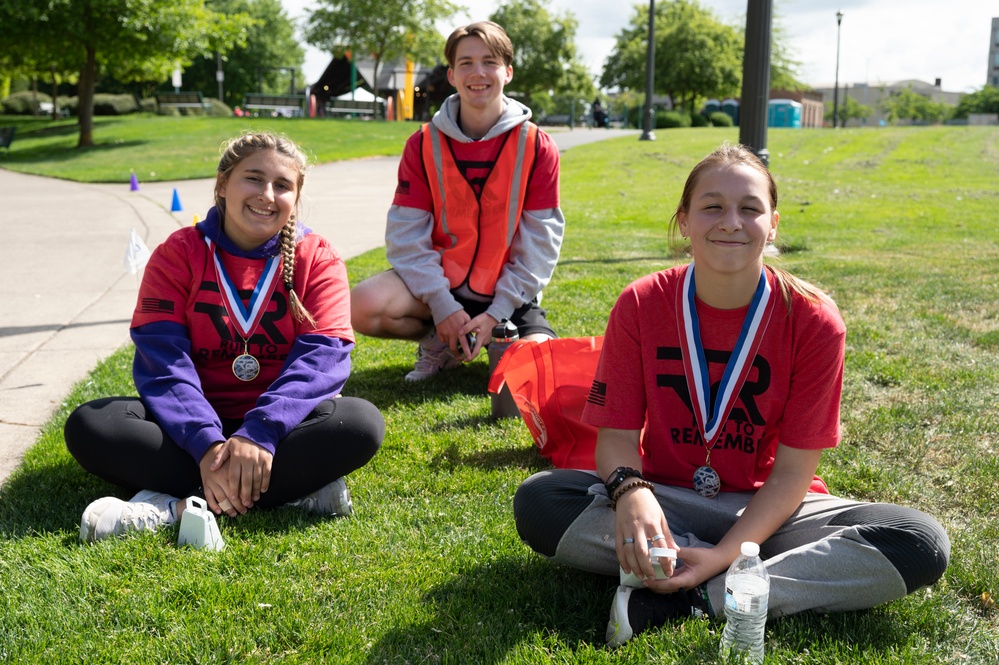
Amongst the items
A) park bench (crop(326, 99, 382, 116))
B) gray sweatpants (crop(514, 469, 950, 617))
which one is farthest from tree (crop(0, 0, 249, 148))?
gray sweatpants (crop(514, 469, 950, 617))

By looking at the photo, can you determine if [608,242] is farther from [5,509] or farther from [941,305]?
[5,509]

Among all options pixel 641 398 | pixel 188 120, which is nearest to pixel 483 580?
pixel 641 398

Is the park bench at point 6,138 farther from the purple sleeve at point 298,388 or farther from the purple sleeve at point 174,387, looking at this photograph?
the purple sleeve at point 298,388

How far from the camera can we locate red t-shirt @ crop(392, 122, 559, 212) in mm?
4652

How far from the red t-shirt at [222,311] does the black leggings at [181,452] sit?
34cm

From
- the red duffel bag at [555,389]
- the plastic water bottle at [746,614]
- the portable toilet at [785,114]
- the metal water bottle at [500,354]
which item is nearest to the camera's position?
the plastic water bottle at [746,614]

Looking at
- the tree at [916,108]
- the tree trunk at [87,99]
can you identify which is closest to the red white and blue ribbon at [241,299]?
the tree trunk at [87,99]

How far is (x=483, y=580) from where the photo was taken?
9.12 ft

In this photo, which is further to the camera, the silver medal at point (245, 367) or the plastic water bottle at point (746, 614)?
the silver medal at point (245, 367)

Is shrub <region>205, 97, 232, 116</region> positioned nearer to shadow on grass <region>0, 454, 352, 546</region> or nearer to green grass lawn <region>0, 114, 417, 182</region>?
green grass lawn <region>0, 114, 417, 182</region>

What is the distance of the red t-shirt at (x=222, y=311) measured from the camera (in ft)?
11.3

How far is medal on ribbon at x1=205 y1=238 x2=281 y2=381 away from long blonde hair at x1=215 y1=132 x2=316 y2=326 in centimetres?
6

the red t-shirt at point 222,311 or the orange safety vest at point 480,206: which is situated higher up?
the orange safety vest at point 480,206

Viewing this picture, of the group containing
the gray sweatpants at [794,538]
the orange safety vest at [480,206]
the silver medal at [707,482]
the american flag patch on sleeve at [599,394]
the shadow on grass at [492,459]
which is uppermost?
the orange safety vest at [480,206]
